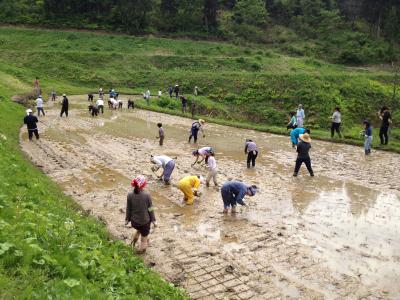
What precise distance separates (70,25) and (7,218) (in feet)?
185

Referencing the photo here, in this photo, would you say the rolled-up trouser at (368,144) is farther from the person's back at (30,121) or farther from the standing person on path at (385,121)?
the person's back at (30,121)

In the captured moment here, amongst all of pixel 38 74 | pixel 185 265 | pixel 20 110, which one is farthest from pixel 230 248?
pixel 38 74

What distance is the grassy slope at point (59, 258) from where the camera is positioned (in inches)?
226

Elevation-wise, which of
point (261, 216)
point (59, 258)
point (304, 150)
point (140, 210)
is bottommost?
point (261, 216)

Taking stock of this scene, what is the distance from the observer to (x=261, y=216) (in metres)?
12.0

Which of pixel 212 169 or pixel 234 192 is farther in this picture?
pixel 212 169

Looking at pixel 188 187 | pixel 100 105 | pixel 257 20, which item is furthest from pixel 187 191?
pixel 257 20

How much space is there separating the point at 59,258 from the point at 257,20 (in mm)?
64489

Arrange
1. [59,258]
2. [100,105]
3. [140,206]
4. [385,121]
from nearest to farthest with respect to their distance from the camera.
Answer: [59,258]
[140,206]
[385,121]
[100,105]

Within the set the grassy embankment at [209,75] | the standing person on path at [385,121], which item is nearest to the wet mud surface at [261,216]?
the standing person on path at [385,121]

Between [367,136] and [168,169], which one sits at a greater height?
[367,136]

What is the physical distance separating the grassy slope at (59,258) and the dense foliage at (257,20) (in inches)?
2087

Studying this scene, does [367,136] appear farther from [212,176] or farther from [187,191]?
[187,191]

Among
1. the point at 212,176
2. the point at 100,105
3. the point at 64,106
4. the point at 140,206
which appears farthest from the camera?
the point at 100,105
